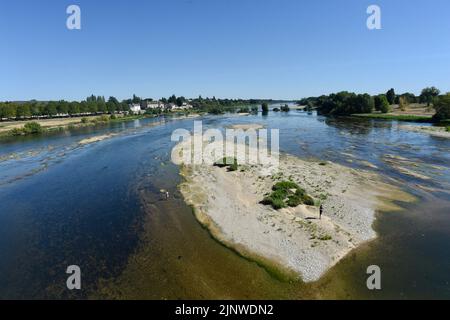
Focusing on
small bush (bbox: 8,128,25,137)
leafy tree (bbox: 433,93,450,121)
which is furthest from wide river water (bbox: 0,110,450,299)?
small bush (bbox: 8,128,25,137)

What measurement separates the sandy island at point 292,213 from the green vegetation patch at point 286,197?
0.65 m

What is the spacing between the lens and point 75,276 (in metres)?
18.4

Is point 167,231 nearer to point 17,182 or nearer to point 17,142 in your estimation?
point 17,182

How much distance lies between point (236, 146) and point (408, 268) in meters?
43.4

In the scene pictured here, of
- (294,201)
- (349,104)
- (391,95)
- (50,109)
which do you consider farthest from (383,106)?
(50,109)

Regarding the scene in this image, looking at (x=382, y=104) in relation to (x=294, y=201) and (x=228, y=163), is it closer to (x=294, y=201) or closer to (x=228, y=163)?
(x=228, y=163)

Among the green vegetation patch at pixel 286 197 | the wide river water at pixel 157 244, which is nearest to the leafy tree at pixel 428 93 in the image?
the wide river water at pixel 157 244

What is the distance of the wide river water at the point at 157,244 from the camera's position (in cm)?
1659

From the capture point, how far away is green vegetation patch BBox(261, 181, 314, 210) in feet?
86.8

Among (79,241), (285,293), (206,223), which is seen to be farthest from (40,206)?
(285,293)

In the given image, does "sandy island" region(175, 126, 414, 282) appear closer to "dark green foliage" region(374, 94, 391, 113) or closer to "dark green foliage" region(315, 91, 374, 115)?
"dark green foliage" region(374, 94, 391, 113)

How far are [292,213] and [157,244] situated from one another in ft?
39.0

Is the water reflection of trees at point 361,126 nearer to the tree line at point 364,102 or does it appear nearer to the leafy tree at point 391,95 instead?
the tree line at point 364,102

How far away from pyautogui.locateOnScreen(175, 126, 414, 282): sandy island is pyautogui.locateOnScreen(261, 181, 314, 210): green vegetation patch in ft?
2.14
